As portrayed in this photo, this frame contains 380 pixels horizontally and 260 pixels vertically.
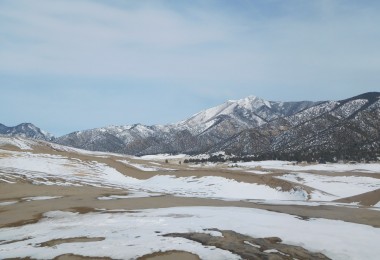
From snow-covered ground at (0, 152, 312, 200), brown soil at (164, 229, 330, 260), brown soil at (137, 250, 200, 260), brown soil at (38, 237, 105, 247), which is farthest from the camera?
snow-covered ground at (0, 152, 312, 200)

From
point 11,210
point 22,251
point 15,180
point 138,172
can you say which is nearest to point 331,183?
point 138,172

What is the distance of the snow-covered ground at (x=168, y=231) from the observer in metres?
15.9

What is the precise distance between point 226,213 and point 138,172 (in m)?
62.8

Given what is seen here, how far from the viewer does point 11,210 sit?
1161 inches

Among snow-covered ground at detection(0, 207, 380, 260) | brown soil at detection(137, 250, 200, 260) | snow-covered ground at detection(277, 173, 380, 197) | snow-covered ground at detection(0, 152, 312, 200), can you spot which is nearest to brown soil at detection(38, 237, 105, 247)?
snow-covered ground at detection(0, 207, 380, 260)

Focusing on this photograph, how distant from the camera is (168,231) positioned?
1905 centimetres

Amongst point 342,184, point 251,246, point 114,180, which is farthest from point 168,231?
point 114,180

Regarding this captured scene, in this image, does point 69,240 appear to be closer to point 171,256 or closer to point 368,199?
point 171,256

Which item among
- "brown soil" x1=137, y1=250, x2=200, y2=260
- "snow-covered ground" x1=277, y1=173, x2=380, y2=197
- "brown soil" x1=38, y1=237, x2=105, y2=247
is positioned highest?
"brown soil" x1=137, y1=250, x2=200, y2=260

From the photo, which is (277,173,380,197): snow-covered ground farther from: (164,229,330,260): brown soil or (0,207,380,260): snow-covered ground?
(164,229,330,260): brown soil

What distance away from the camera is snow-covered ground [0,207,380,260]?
15938mm

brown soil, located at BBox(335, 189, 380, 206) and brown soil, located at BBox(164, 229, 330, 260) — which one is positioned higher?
brown soil, located at BBox(164, 229, 330, 260)

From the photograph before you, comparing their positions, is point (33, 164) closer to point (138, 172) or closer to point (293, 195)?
point (138, 172)

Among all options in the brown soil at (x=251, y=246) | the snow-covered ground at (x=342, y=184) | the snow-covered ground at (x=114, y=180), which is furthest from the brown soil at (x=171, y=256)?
the snow-covered ground at (x=342, y=184)
